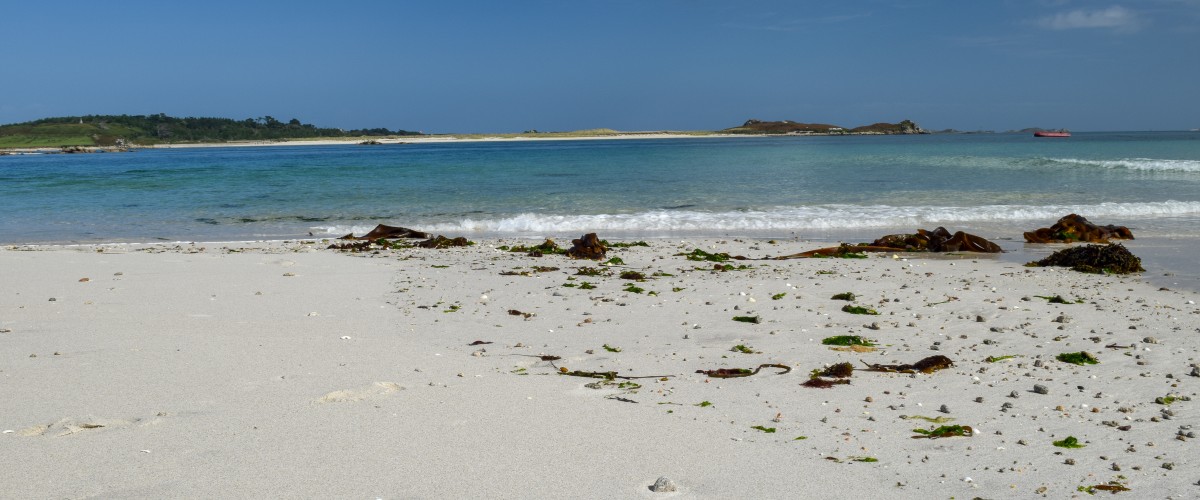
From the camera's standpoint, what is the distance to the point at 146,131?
14125cm

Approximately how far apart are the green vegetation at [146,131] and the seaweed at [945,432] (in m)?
131

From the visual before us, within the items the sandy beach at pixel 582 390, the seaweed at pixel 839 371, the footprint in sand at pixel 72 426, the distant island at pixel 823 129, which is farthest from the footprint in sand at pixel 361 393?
the distant island at pixel 823 129

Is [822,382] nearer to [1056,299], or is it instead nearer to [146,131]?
[1056,299]

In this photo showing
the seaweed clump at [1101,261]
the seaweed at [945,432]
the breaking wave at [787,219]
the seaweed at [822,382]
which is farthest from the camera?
the breaking wave at [787,219]

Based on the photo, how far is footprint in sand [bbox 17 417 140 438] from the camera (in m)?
3.74

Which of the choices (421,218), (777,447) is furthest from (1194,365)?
(421,218)

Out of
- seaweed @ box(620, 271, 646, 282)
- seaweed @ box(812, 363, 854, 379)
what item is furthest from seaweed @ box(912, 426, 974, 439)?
seaweed @ box(620, 271, 646, 282)

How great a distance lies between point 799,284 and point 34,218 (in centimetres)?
1815

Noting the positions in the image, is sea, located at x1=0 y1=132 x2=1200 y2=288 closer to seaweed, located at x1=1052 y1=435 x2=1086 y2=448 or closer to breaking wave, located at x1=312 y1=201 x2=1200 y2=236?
breaking wave, located at x1=312 y1=201 x2=1200 y2=236

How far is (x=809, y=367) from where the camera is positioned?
17.1ft

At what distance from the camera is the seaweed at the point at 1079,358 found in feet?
17.2

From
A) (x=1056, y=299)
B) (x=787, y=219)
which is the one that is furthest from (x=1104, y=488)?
(x=787, y=219)

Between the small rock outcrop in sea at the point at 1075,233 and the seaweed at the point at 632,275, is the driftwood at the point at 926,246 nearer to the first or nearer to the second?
the small rock outcrop in sea at the point at 1075,233

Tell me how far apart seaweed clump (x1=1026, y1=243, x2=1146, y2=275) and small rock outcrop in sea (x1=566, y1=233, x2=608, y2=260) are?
5.54 meters
